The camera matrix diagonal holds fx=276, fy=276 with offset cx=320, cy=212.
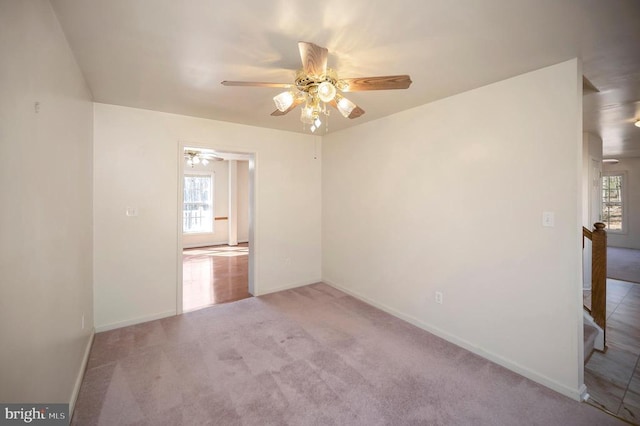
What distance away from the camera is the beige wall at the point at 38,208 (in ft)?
3.50

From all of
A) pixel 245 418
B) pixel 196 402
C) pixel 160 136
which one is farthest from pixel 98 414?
pixel 160 136

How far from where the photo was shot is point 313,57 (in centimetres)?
162

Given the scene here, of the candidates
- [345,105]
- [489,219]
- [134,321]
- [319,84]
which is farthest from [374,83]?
[134,321]

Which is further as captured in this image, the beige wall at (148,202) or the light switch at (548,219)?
the beige wall at (148,202)

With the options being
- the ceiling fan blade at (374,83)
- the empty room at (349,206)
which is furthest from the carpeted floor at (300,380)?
the ceiling fan blade at (374,83)

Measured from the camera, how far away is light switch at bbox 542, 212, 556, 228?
84.1 inches

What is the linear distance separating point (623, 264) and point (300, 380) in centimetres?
767

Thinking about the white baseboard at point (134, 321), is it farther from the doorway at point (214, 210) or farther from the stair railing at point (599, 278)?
the stair railing at point (599, 278)

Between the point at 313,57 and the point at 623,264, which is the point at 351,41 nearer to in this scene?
the point at 313,57

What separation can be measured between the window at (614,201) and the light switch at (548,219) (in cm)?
816

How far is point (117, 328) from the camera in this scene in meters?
3.08

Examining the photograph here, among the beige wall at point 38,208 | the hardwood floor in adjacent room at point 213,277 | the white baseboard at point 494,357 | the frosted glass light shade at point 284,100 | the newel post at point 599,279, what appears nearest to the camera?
Answer: the beige wall at point 38,208

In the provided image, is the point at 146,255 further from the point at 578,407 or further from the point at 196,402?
the point at 578,407

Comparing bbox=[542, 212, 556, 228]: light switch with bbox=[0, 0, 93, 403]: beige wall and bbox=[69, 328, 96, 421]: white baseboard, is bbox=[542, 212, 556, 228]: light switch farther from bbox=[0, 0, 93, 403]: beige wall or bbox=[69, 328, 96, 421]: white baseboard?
bbox=[69, 328, 96, 421]: white baseboard
